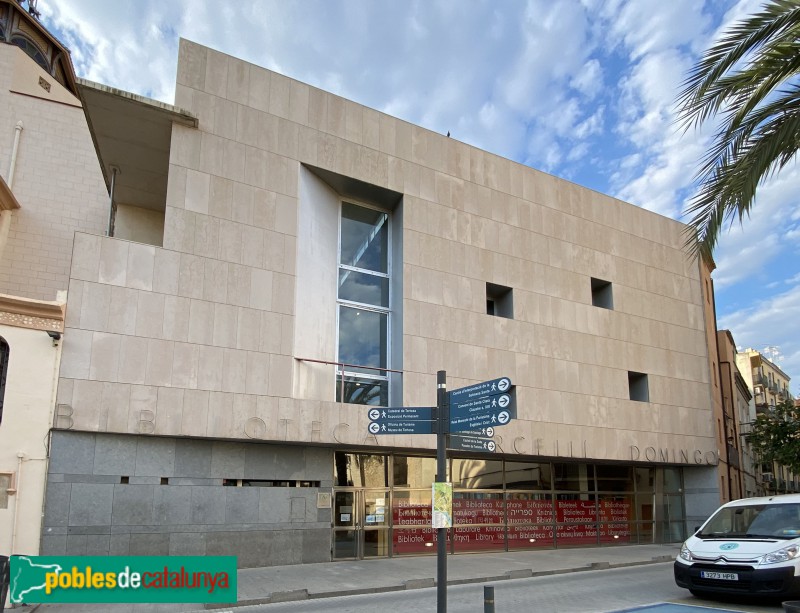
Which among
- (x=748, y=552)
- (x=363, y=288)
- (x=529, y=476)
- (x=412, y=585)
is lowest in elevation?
(x=412, y=585)

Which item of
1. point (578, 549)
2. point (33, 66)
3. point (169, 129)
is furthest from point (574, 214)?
point (33, 66)

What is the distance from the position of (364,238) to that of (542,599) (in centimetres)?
1107

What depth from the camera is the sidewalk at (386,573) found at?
11.5m

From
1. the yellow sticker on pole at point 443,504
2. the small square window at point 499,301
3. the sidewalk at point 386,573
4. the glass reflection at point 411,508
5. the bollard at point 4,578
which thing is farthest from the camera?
the small square window at point 499,301

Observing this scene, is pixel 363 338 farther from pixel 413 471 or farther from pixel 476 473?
pixel 476 473

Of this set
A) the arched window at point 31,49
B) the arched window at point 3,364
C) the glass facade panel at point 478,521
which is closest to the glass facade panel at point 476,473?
the glass facade panel at point 478,521

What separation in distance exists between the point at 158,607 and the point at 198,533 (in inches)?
132

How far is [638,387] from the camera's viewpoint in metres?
23.6

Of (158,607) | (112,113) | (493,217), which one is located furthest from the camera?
(493,217)

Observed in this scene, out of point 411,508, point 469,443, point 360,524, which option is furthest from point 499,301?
point 469,443

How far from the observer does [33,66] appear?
2381 cm

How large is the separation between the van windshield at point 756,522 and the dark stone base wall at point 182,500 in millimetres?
8645

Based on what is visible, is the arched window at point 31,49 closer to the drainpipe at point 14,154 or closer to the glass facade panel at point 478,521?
the drainpipe at point 14,154

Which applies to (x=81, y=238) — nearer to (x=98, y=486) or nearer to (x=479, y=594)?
(x=98, y=486)
